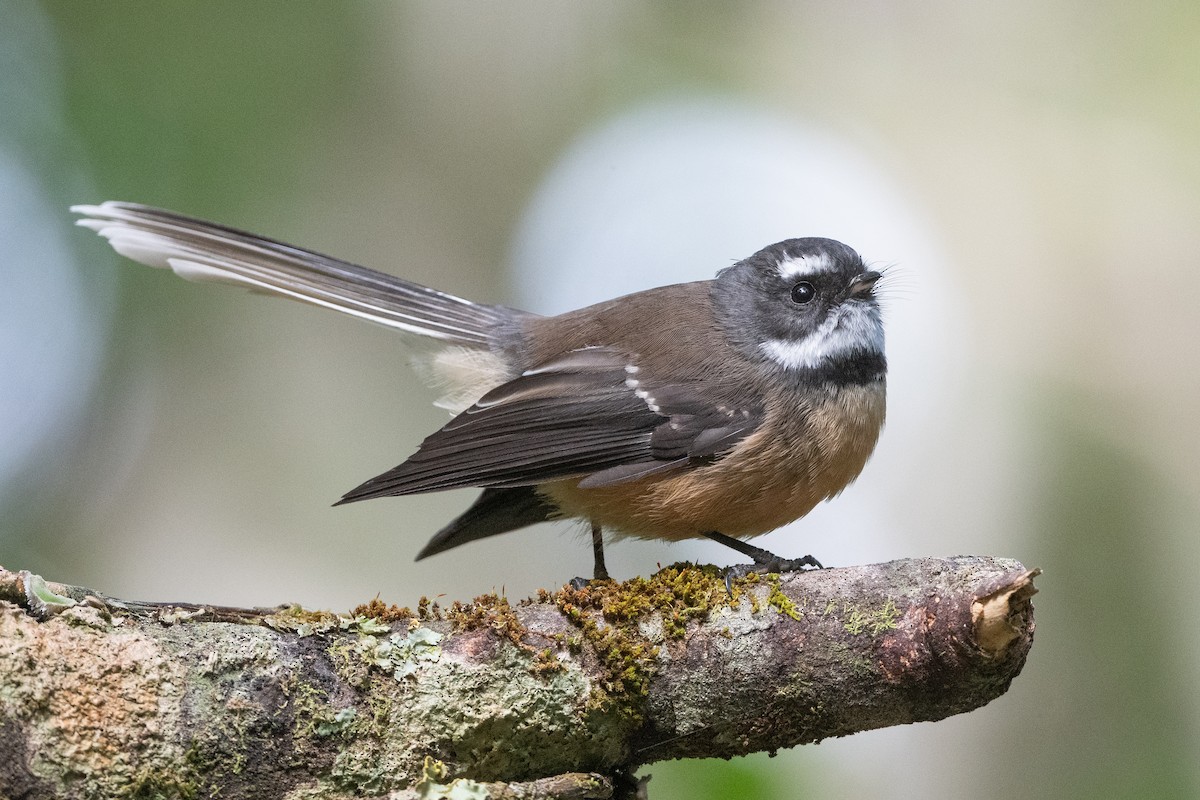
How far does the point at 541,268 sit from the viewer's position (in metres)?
7.56

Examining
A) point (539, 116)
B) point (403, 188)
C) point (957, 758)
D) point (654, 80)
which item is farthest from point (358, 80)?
point (957, 758)

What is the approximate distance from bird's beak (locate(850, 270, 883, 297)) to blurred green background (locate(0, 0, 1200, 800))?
2.13m

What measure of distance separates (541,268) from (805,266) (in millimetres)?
3574

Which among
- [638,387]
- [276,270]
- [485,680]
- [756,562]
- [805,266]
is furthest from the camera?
[276,270]

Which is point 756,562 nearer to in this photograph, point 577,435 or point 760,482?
point 760,482

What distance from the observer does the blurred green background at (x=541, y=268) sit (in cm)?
661

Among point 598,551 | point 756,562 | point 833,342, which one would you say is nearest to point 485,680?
point 756,562

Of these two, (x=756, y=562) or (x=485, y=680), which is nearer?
(x=485, y=680)

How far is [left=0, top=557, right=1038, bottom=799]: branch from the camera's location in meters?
2.31

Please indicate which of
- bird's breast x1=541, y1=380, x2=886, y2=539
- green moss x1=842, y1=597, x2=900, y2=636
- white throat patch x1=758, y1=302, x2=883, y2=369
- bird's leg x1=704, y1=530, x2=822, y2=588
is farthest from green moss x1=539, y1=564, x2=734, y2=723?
white throat patch x1=758, y1=302, x2=883, y2=369

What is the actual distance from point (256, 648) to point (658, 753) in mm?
1170

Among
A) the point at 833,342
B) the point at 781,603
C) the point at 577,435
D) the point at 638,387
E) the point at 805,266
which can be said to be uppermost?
the point at 805,266

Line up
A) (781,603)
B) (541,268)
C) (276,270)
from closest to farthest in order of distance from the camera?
(781,603), (276,270), (541,268)

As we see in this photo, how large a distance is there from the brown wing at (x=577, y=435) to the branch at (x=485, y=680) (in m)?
0.90
